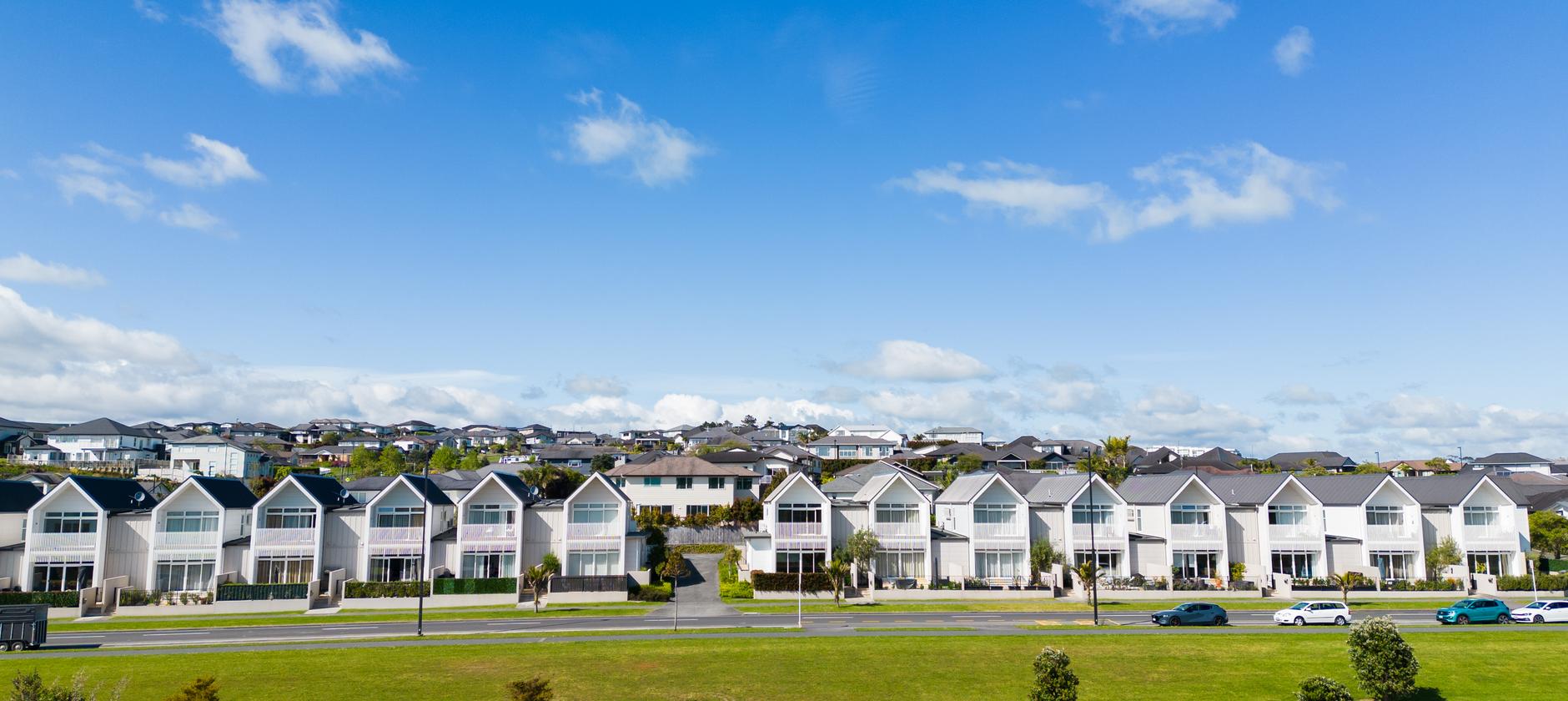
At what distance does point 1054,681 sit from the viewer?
28.6m

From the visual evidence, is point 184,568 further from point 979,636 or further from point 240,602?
point 979,636

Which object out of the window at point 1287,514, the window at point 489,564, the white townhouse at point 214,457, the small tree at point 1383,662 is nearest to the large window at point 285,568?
the window at point 489,564

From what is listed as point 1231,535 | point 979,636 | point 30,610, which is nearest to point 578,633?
point 979,636

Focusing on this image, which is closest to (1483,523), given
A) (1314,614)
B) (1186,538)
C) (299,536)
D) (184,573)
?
(1186,538)

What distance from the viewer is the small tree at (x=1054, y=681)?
1124 inches

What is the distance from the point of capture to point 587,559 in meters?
65.2

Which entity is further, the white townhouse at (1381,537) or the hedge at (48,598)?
the white townhouse at (1381,537)

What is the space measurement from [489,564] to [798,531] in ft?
71.0

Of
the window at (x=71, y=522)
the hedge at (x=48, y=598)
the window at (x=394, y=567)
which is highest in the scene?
the window at (x=71, y=522)

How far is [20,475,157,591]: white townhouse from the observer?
200 feet

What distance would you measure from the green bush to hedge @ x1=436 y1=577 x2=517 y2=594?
46103 mm

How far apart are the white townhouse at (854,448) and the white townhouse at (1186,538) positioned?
97.0 meters

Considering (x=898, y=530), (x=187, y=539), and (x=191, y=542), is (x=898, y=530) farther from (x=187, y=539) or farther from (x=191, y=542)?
(x=187, y=539)

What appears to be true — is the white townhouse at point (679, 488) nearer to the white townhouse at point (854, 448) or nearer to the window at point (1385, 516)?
the window at point (1385, 516)
